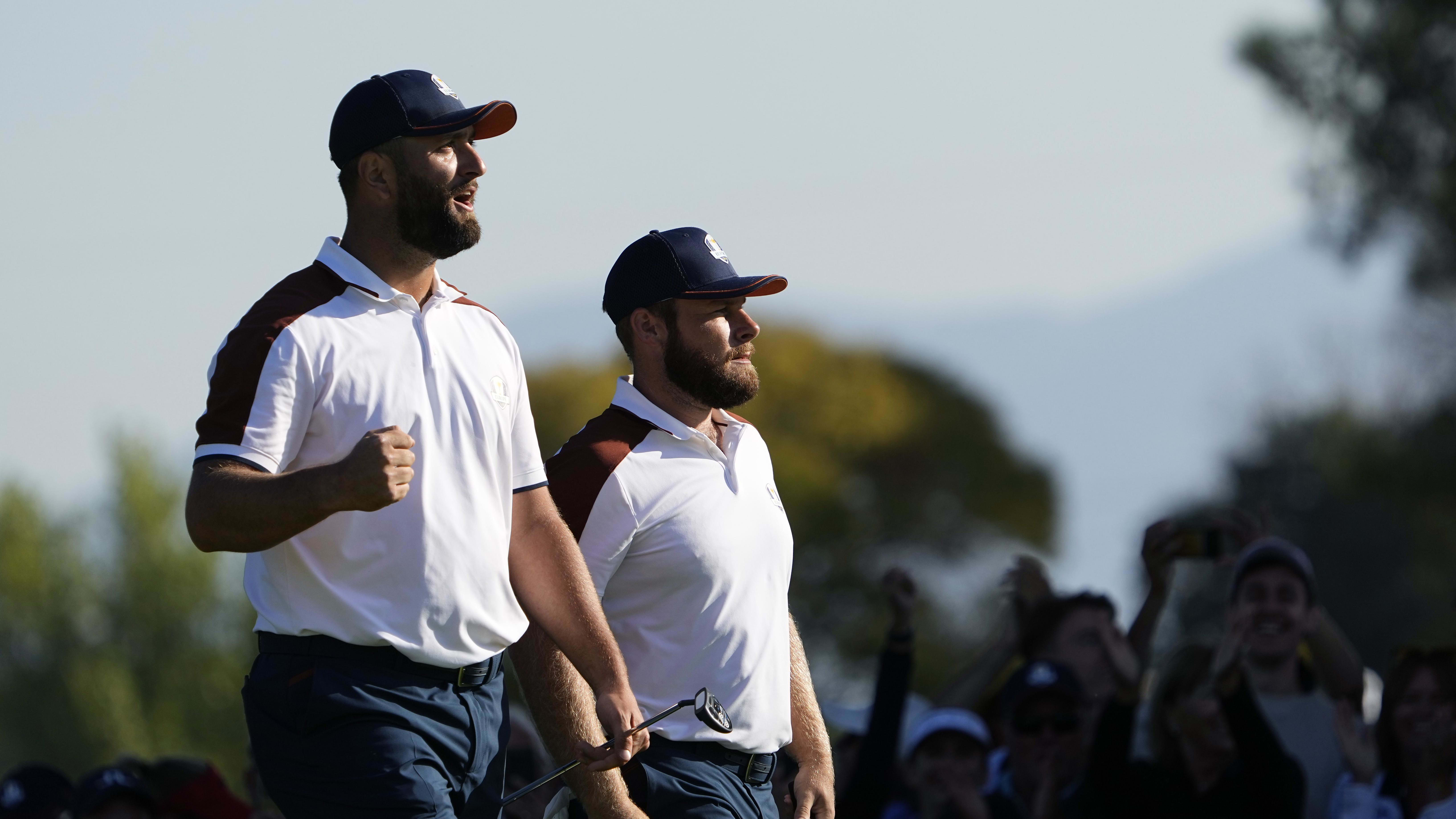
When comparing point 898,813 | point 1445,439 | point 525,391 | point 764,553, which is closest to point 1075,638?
point 898,813

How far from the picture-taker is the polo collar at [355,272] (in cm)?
425

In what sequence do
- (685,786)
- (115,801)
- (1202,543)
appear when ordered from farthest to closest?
(115,801) → (1202,543) → (685,786)

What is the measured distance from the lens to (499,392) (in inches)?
173

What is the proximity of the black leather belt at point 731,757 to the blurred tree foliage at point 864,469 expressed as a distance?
33.4m

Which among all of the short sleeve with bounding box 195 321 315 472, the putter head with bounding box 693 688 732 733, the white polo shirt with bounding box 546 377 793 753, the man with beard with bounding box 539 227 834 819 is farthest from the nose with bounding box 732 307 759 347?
the short sleeve with bounding box 195 321 315 472

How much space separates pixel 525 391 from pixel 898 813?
3.88 meters

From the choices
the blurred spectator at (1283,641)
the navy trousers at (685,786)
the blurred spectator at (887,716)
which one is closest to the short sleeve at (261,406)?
the navy trousers at (685,786)

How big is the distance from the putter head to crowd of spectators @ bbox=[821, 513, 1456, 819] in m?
2.54

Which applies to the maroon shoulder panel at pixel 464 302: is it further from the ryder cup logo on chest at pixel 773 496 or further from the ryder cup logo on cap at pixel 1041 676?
the ryder cup logo on cap at pixel 1041 676

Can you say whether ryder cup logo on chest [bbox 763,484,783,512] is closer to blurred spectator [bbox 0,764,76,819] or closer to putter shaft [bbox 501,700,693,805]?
putter shaft [bbox 501,700,693,805]

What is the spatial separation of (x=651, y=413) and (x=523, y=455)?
2.67 feet

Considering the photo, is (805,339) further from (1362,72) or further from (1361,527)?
(1362,72)

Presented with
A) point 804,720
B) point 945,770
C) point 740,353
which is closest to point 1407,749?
point 945,770

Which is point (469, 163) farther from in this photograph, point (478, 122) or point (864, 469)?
point (864, 469)
